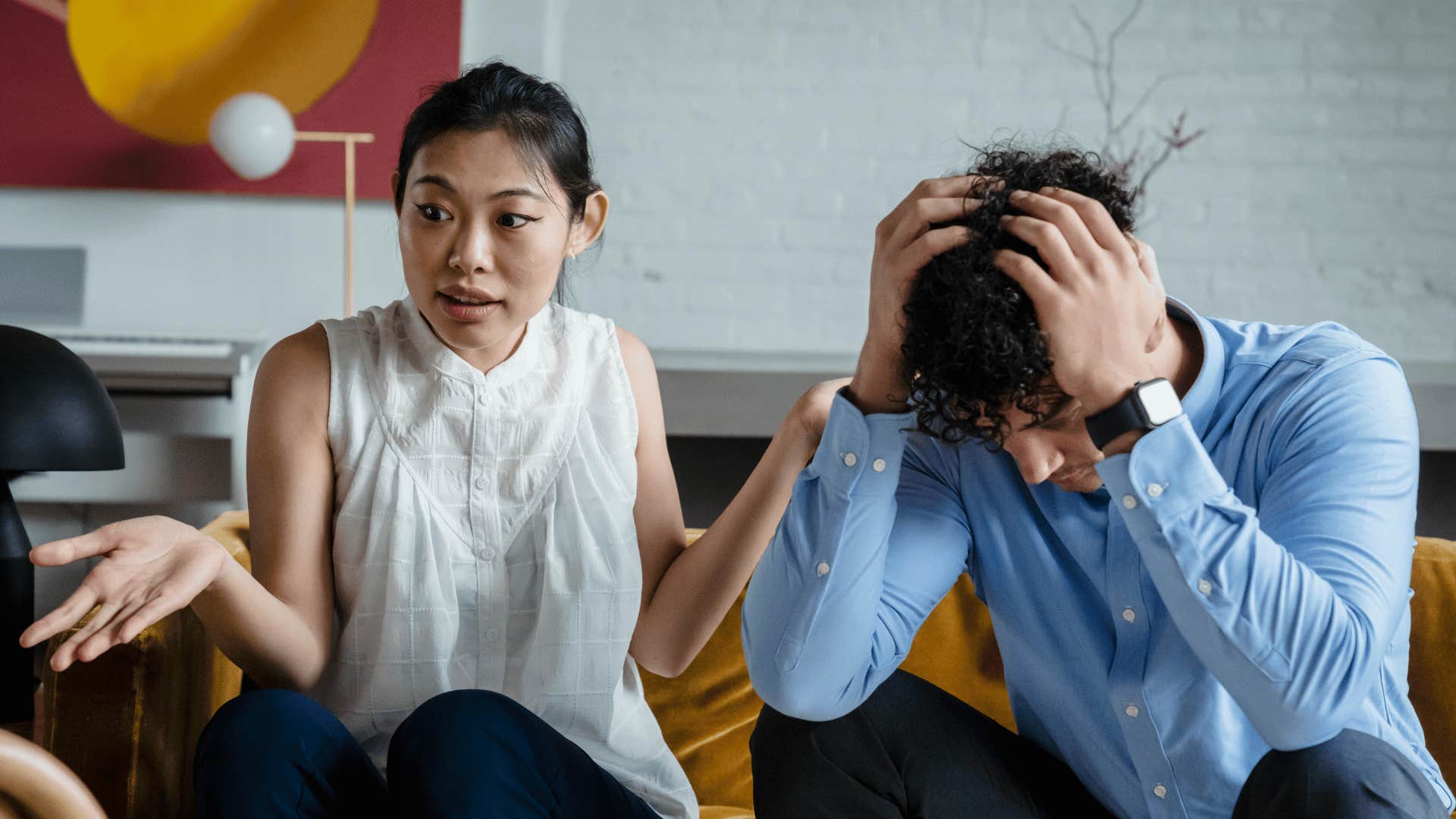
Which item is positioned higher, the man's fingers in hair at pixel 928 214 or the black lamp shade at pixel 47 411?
the man's fingers in hair at pixel 928 214

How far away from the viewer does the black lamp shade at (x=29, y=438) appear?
3.59 ft

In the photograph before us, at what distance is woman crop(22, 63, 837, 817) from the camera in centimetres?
121

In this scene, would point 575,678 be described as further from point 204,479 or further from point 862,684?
point 204,479

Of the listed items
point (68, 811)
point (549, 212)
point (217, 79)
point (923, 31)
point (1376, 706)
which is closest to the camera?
point (68, 811)

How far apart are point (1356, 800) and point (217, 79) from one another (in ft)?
10.6

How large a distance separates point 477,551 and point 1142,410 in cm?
69

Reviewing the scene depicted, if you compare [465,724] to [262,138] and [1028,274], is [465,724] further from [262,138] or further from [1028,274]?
[262,138]

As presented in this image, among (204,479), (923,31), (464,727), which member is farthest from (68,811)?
(923,31)

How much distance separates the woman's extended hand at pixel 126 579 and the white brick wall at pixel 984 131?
259 cm

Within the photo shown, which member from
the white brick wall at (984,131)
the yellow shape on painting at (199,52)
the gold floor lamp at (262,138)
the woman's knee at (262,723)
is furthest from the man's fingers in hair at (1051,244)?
the yellow shape on painting at (199,52)

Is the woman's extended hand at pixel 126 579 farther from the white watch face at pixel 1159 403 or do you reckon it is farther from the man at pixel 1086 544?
the white watch face at pixel 1159 403

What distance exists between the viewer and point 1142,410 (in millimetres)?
923

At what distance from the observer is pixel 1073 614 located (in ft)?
3.63

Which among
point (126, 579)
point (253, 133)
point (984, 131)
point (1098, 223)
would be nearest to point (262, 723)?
point (126, 579)
